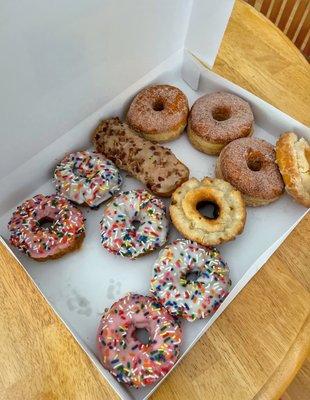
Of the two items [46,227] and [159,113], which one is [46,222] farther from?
[159,113]

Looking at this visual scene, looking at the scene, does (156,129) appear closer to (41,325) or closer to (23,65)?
(23,65)

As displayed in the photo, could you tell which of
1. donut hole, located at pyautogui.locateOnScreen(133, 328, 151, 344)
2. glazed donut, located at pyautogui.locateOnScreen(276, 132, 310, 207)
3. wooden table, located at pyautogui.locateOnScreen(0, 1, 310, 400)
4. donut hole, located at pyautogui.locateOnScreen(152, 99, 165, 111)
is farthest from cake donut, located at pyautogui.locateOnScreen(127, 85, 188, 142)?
donut hole, located at pyautogui.locateOnScreen(133, 328, 151, 344)

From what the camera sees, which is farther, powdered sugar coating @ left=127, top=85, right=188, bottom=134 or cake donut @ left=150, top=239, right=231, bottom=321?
powdered sugar coating @ left=127, top=85, right=188, bottom=134

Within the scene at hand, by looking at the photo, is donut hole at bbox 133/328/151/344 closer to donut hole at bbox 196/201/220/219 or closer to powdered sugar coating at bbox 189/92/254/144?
donut hole at bbox 196/201/220/219

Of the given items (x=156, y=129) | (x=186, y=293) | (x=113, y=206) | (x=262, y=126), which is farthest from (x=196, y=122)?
(x=186, y=293)

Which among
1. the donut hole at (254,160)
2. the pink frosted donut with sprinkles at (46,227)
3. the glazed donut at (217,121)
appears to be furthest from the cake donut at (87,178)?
the donut hole at (254,160)

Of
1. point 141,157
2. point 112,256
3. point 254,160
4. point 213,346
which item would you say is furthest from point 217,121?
point 213,346
